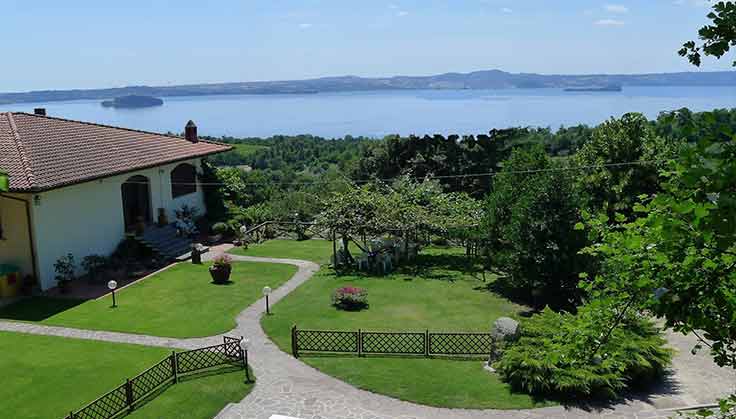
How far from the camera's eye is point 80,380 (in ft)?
49.3

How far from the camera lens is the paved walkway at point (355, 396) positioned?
44.1ft

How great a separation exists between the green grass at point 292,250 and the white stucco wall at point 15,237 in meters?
9.08

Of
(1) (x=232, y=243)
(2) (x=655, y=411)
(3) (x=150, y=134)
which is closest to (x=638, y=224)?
(2) (x=655, y=411)

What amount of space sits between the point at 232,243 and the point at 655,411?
2209 cm

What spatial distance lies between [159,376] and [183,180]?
62.6 ft

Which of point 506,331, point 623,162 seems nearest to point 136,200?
point 506,331

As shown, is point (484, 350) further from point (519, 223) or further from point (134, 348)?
point (134, 348)

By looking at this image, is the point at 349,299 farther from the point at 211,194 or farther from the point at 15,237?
the point at 211,194

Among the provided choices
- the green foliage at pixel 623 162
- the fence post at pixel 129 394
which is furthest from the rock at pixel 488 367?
the green foliage at pixel 623 162

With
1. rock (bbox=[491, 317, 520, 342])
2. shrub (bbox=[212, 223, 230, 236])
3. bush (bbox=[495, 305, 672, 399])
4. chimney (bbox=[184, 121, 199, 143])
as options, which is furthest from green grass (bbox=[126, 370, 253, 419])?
chimney (bbox=[184, 121, 199, 143])

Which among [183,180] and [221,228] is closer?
[221,228]

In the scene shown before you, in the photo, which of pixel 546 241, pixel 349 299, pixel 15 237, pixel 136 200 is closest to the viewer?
pixel 546 241

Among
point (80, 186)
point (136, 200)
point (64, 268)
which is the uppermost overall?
point (80, 186)

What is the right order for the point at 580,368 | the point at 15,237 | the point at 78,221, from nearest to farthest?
the point at 580,368, the point at 15,237, the point at 78,221
